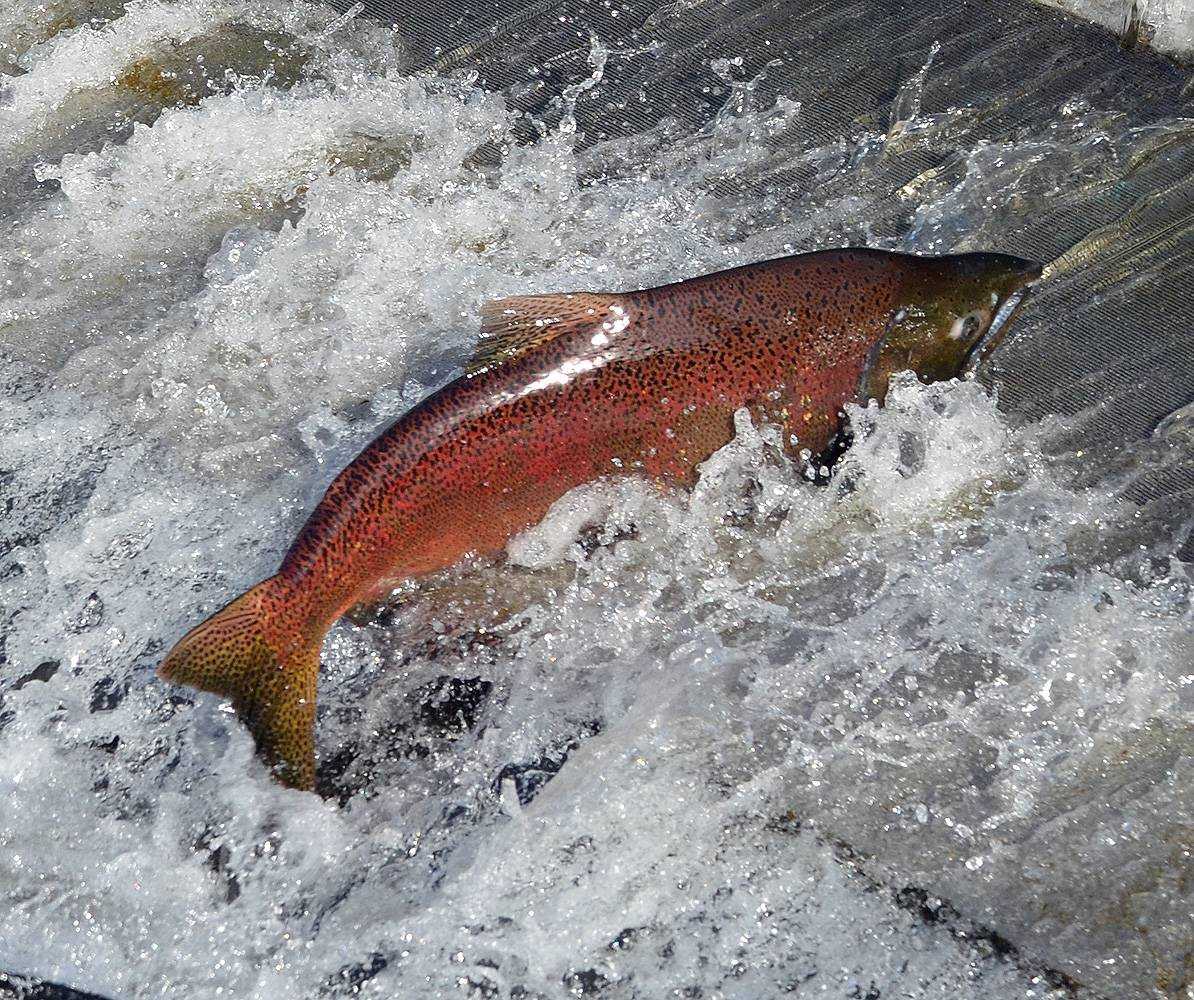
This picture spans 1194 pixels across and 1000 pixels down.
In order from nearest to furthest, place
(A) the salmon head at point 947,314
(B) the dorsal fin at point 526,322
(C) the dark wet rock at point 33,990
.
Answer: (C) the dark wet rock at point 33,990, (B) the dorsal fin at point 526,322, (A) the salmon head at point 947,314

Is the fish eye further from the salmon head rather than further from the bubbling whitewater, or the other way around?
the bubbling whitewater

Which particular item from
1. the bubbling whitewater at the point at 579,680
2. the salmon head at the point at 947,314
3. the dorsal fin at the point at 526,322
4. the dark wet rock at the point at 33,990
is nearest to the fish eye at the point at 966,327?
the salmon head at the point at 947,314

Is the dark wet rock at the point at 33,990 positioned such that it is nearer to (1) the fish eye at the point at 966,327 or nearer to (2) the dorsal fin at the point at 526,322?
(2) the dorsal fin at the point at 526,322

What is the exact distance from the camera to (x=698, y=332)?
3.05 metres

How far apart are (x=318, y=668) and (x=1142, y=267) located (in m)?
2.68

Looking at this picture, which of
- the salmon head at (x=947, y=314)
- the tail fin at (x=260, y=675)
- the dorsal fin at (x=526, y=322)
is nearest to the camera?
the tail fin at (x=260, y=675)

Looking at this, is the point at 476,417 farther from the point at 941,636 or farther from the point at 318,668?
the point at 941,636

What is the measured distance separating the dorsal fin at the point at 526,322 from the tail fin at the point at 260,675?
76cm

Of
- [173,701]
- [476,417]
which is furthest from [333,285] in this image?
[173,701]

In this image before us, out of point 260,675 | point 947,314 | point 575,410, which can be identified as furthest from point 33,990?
point 947,314

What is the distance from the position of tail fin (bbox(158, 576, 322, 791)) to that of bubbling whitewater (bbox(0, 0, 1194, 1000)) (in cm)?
14

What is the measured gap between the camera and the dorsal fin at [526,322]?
9.75ft

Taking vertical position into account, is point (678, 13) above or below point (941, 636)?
above

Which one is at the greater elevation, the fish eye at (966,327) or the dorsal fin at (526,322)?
the dorsal fin at (526,322)
